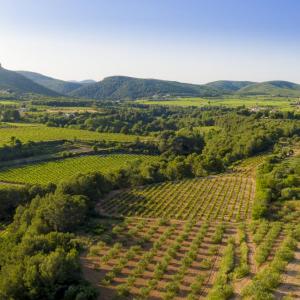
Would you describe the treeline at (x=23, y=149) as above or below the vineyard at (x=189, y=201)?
above

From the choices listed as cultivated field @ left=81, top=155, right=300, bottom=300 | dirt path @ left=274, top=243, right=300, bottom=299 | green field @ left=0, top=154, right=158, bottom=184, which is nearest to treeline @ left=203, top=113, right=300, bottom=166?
green field @ left=0, top=154, right=158, bottom=184

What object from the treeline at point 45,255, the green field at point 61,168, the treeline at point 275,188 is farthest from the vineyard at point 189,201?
the green field at point 61,168

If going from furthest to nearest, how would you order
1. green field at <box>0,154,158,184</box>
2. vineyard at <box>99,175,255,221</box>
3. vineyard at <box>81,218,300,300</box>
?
green field at <box>0,154,158,184</box>
vineyard at <box>99,175,255,221</box>
vineyard at <box>81,218,300,300</box>

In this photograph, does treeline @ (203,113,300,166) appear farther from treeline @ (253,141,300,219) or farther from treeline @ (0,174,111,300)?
treeline @ (0,174,111,300)

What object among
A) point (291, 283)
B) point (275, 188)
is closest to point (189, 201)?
point (275, 188)

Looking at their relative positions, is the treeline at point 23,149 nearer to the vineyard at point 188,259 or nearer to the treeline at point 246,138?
the treeline at point 246,138

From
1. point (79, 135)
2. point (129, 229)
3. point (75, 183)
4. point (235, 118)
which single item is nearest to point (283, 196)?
point (129, 229)
